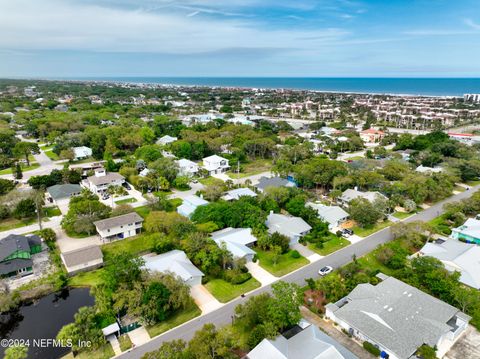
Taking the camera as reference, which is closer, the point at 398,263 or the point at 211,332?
the point at 211,332

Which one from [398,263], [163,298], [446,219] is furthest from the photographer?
[446,219]

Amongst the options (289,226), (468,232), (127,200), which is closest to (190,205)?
(127,200)

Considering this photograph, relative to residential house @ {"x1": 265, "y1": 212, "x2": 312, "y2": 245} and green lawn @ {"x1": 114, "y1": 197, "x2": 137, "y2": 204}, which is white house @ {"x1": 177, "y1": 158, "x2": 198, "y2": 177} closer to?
green lawn @ {"x1": 114, "y1": 197, "x2": 137, "y2": 204}

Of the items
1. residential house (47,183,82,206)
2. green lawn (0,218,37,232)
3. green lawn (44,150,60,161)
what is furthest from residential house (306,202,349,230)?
green lawn (44,150,60,161)

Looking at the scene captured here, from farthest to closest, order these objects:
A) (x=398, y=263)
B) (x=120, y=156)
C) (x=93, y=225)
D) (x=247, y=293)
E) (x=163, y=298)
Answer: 1. (x=120, y=156)
2. (x=93, y=225)
3. (x=398, y=263)
4. (x=247, y=293)
5. (x=163, y=298)

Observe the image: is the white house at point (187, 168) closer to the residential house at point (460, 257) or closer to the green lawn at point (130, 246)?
the green lawn at point (130, 246)

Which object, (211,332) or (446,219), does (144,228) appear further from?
(446,219)

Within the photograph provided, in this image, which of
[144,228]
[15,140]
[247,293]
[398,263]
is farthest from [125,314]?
[15,140]

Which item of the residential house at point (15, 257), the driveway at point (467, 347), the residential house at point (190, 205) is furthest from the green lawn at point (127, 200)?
the driveway at point (467, 347)
